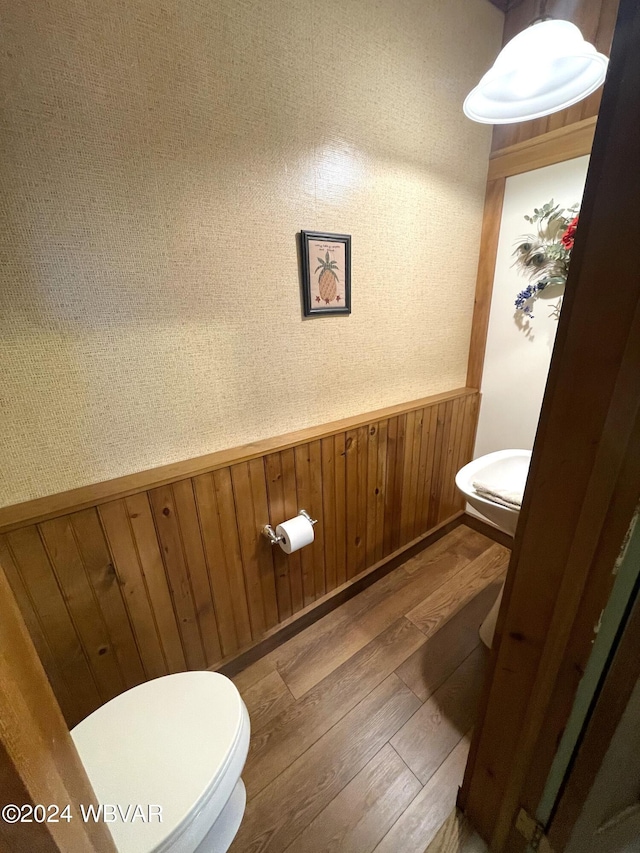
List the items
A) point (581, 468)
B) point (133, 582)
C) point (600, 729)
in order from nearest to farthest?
point (581, 468) < point (600, 729) < point (133, 582)

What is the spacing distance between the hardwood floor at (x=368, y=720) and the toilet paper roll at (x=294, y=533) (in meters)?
0.59

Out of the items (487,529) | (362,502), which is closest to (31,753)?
(362,502)

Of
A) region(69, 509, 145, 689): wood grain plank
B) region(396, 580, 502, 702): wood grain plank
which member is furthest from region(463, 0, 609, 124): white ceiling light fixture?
region(396, 580, 502, 702): wood grain plank

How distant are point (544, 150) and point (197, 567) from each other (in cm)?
221

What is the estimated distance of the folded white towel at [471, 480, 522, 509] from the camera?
112cm

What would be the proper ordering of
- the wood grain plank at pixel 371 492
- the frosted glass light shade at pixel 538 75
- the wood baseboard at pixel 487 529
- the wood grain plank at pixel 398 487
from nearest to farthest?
the frosted glass light shade at pixel 538 75 < the wood grain plank at pixel 371 492 < the wood grain plank at pixel 398 487 < the wood baseboard at pixel 487 529

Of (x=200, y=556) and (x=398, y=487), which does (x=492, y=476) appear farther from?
(x=200, y=556)

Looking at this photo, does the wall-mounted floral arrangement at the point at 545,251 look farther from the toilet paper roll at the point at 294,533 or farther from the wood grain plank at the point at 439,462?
the toilet paper roll at the point at 294,533

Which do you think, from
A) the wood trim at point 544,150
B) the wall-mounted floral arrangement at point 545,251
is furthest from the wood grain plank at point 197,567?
the wood trim at point 544,150

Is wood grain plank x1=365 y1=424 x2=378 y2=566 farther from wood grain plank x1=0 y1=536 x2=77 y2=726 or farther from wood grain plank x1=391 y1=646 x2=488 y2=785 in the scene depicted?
wood grain plank x1=0 y1=536 x2=77 y2=726

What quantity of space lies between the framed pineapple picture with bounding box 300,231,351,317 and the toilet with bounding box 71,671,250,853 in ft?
4.07

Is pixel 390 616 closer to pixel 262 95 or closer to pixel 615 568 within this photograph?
pixel 615 568

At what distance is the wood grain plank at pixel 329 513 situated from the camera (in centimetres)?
137

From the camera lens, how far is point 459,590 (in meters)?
1.75
